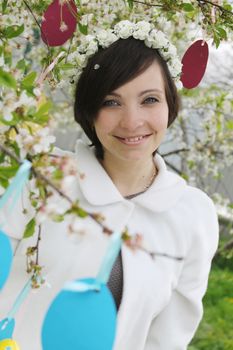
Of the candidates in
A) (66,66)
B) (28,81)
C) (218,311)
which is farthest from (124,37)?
(218,311)

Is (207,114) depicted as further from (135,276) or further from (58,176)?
(58,176)

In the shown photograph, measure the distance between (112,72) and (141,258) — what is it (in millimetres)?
408

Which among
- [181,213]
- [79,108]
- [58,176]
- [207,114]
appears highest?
[58,176]

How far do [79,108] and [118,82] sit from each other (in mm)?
162

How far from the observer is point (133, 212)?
1491 millimetres

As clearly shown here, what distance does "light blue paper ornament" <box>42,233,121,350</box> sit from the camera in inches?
28.2

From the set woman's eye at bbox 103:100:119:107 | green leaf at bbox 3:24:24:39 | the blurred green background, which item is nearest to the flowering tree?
green leaf at bbox 3:24:24:39

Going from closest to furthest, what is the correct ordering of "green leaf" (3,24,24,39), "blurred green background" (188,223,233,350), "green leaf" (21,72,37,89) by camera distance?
1. "green leaf" (21,72,37,89)
2. "green leaf" (3,24,24,39)
3. "blurred green background" (188,223,233,350)

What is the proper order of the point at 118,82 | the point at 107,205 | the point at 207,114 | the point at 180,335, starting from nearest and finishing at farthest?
the point at 118,82, the point at 107,205, the point at 180,335, the point at 207,114

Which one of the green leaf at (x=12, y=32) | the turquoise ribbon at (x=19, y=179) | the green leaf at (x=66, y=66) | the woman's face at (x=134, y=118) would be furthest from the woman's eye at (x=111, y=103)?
the turquoise ribbon at (x=19, y=179)

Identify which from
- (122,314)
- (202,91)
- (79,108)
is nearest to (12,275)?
(122,314)

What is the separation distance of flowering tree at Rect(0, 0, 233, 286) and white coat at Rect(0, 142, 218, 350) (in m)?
0.08

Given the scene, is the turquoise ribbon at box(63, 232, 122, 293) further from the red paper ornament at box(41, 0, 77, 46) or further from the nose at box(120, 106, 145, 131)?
the red paper ornament at box(41, 0, 77, 46)

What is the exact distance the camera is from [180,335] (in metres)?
1.58
